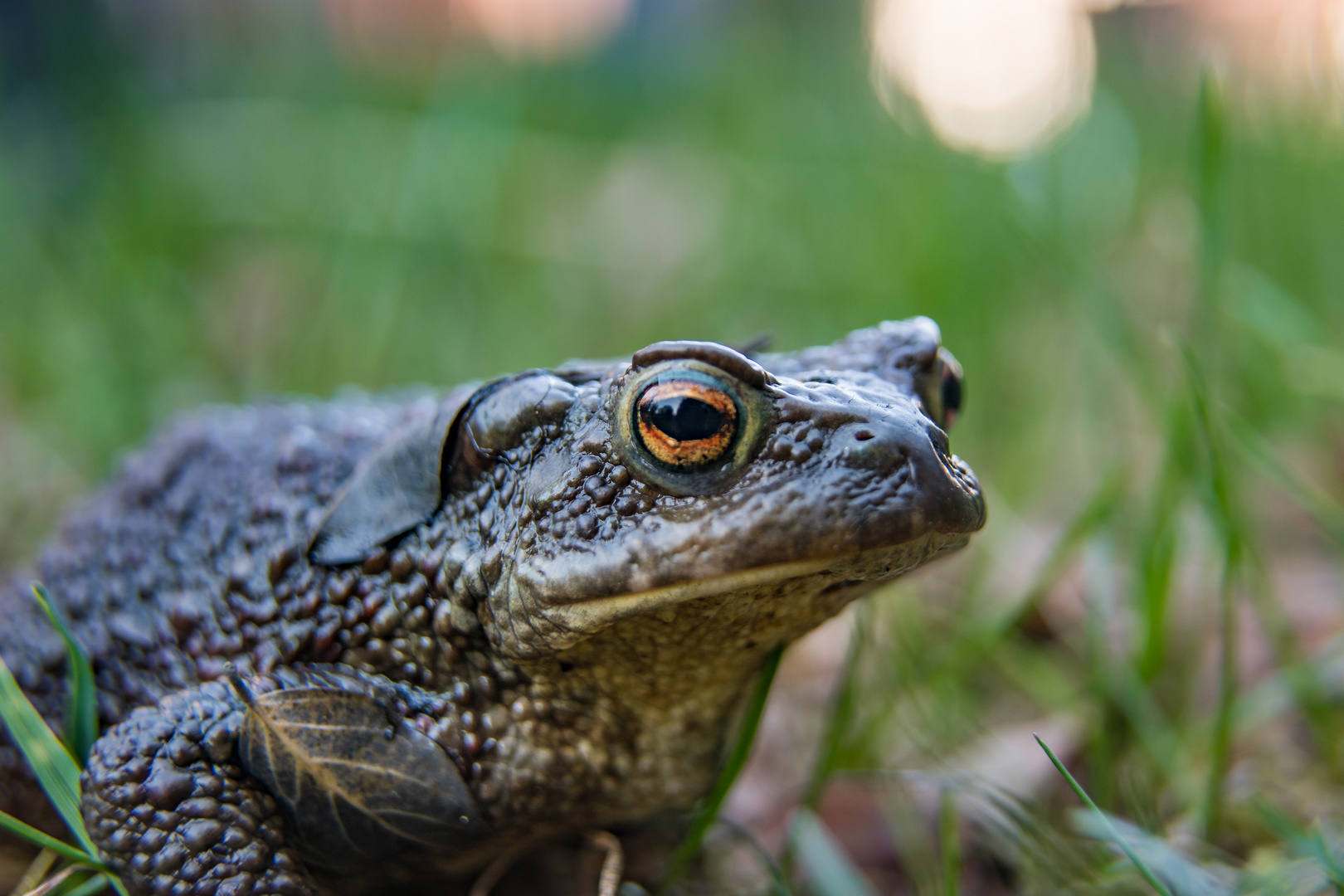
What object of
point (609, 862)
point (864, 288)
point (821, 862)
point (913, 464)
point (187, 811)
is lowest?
point (821, 862)

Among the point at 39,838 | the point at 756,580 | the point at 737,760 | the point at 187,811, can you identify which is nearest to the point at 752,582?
the point at 756,580

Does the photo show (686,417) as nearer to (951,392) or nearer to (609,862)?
(951,392)

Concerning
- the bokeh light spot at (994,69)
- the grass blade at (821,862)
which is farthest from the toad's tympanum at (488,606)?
the bokeh light spot at (994,69)

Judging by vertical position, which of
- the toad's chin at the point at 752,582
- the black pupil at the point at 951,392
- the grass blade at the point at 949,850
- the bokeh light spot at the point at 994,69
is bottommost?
the grass blade at the point at 949,850

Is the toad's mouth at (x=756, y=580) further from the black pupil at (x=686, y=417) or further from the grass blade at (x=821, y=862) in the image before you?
the grass blade at (x=821, y=862)

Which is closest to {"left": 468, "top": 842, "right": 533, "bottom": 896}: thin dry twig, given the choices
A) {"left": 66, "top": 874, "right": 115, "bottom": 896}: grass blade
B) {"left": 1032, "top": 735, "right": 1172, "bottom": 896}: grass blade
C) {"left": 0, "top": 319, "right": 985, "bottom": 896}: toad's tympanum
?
{"left": 0, "top": 319, "right": 985, "bottom": 896}: toad's tympanum

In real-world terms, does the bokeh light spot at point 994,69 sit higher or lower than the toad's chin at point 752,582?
higher

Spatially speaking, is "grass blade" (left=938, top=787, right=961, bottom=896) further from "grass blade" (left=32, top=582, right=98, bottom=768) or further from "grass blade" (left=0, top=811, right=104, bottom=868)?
"grass blade" (left=32, top=582, right=98, bottom=768)
